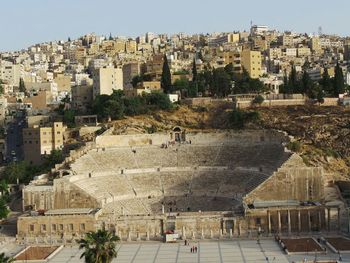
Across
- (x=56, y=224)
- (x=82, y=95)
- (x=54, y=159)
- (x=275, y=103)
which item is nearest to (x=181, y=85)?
(x=82, y=95)

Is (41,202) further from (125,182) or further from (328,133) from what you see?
(328,133)

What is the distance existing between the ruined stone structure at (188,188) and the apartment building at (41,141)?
9900 mm

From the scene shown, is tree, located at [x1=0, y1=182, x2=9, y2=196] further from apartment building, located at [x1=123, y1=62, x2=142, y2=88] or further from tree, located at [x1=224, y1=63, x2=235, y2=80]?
apartment building, located at [x1=123, y1=62, x2=142, y2=88]

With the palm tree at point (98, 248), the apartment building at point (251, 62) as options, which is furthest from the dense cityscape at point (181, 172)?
the apartment building at point (251, 62)

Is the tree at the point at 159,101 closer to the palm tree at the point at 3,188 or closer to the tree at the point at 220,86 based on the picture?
the tree at the point at 220,86

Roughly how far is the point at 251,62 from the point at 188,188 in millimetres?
55028

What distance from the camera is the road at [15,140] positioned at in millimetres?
83812

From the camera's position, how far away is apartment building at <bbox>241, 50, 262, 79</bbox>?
111 metres

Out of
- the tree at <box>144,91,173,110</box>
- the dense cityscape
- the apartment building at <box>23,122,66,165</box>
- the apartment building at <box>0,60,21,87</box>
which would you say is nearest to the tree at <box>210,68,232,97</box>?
the dense cityscape

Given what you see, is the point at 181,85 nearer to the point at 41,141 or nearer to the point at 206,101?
the point at 206,101

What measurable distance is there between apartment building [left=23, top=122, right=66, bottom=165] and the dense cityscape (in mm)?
159

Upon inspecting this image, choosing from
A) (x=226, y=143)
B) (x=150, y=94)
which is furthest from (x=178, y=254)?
(x=150, y=94)

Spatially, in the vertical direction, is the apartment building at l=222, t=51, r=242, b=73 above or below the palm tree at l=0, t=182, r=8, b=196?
above

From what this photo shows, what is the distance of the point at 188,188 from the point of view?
199ft
